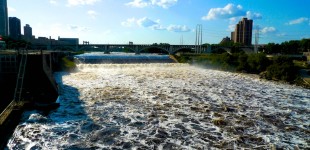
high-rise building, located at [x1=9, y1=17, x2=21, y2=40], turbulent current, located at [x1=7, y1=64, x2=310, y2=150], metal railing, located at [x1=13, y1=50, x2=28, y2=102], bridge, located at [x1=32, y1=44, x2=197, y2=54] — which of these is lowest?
turbulent current, located at [x1=7, y1=64, x2=310, y2=150]

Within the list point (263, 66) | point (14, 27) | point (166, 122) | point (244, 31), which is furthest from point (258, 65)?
point (14, 27)

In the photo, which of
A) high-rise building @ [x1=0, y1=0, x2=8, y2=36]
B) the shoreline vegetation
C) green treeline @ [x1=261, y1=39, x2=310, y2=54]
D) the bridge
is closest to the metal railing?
the shoreline vegetation

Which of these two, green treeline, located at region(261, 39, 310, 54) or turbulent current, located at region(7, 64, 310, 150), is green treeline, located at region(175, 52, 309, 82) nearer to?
turbulent current, located at region(7, 64, 310, 150)

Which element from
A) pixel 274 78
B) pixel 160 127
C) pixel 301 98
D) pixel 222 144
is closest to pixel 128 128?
pixel 160 127

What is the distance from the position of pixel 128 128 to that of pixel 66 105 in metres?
5.70

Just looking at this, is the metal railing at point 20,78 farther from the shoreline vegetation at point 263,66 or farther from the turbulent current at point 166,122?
the shoreline vegetation at point 263,66

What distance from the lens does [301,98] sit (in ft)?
67.0

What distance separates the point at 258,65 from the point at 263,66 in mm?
733

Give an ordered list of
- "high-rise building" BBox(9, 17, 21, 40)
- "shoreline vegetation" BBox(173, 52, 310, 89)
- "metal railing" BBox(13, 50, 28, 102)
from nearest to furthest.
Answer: "metal railing" BBox(13, 50, 28, 102) → "shoreline vegetation" BBox(173, 52, 310, 89) → "high-rise building" BBox(9, 17, 21, 40)

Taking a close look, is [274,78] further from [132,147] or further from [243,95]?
[132,147]

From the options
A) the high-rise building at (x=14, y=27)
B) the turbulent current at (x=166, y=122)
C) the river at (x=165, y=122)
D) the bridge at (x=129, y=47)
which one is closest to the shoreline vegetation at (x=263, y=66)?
→ the river at (x=165, y=122)

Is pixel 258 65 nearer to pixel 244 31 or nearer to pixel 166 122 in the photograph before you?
pixel 166 122

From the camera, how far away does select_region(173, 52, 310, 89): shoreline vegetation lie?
102 ft

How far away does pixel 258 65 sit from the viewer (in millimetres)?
39250
